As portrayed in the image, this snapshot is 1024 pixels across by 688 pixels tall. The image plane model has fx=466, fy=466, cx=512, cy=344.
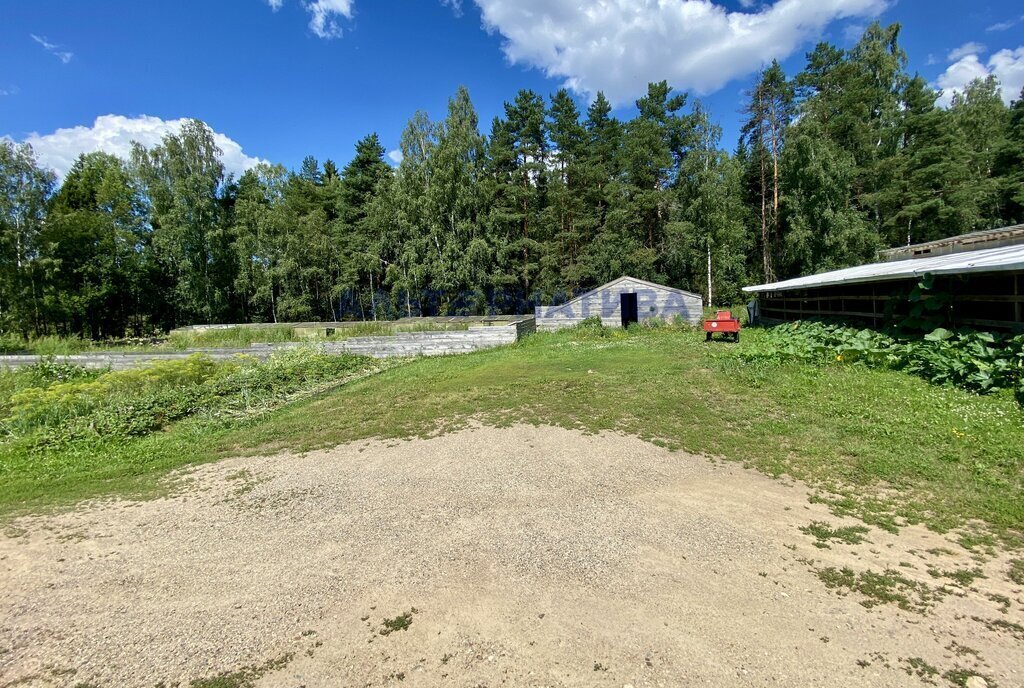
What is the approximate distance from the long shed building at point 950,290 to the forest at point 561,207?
12080 mm

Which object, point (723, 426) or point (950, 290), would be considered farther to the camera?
point (950, 290)

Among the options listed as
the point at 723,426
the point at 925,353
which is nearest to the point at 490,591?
the point at 723,426

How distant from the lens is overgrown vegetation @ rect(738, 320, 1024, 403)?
289 inches

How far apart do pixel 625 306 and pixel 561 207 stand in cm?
1115

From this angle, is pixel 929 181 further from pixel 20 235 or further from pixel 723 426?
pixel 20 235

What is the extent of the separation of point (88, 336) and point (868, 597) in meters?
42.3

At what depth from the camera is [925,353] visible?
884 centimetres

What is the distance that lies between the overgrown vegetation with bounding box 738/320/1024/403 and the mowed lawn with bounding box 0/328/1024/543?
36cm

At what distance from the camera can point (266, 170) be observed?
4006cm

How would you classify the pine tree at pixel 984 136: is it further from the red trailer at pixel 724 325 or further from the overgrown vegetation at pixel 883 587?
the overgrown vegetation at pixel 883 587

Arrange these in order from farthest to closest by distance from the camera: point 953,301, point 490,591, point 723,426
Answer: point 953,301 → point 723,426 → point 490,591

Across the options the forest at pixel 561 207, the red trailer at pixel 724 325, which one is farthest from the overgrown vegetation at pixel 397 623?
the forest at pixel 561 207

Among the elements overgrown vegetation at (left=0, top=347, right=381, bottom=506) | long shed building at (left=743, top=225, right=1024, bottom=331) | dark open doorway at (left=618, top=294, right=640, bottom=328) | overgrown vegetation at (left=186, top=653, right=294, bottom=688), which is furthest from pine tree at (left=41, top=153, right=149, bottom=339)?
long shed building at (left=743, top=225, right=1024, bottom=331)

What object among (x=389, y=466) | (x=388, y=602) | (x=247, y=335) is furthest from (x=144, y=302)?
(x=388, y=602)
